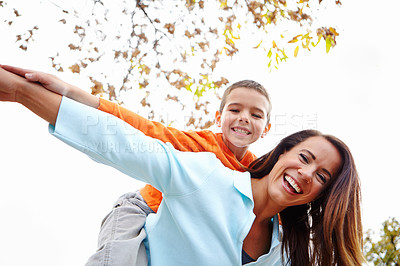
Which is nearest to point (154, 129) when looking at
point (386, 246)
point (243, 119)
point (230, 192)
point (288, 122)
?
point (243, 119)

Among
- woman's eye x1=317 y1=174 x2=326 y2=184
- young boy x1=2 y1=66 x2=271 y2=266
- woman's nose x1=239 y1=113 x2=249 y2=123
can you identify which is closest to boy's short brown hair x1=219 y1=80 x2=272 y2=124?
young boy x1=2 y1=66 x2=271 y2=266

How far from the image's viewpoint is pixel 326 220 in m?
1.91

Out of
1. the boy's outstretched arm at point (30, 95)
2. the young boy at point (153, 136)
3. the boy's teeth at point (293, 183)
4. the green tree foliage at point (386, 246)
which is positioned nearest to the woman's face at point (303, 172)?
the boy's teeth at point (293, 183)

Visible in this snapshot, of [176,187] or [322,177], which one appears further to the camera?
[322,177]

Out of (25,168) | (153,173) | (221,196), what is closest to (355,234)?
(221,196)

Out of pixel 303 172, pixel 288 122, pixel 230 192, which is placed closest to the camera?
pixel 230 192

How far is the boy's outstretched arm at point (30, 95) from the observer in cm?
124

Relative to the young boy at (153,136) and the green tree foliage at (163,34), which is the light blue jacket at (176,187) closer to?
the young boy at (153,136)

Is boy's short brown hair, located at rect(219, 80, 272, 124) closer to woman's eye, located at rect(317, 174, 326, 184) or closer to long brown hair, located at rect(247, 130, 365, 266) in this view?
long brown hair, located at rect(247, 130, 365, 266)

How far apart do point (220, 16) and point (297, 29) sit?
0.69 m

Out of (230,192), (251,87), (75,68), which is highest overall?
(75,68)

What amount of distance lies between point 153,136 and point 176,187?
0.89 m

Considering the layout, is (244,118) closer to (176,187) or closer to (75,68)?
(176,187)

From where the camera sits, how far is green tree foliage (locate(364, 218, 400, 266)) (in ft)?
14.9
